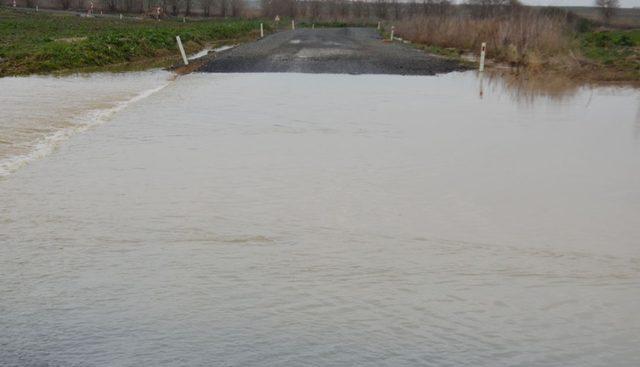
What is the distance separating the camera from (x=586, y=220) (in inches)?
221

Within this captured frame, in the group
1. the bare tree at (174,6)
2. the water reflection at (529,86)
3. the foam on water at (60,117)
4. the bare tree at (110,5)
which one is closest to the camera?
the foam on water at (60,117)

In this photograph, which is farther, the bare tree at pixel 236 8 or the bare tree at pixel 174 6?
the bare tree at pixel 236 8

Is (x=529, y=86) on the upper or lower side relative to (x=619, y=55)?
lower

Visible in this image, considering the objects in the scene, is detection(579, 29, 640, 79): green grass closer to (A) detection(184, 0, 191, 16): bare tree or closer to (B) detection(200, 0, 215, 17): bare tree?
(B) detection(200, 0, 215, 17): bare tree

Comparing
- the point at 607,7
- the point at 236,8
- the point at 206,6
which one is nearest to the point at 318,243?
the point at 607,7

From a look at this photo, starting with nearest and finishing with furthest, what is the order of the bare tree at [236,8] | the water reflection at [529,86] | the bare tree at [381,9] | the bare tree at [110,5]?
the water reflection at [529,86], the bare tree at [110,5], the bare tree at [236,8], the bare tree at [381,9]

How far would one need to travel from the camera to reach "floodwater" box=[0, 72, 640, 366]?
3.59 m

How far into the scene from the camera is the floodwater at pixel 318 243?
11.8 feet

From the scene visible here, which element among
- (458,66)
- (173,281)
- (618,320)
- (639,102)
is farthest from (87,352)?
(458,66)

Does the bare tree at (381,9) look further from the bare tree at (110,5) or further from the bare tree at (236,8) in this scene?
the bare tree at (110,5)

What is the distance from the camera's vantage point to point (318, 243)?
5.07 meters

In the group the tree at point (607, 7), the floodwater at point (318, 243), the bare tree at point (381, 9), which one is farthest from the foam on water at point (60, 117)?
the bare tree at point (381, 9)

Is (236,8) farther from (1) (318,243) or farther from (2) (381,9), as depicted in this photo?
(1) (318,243)

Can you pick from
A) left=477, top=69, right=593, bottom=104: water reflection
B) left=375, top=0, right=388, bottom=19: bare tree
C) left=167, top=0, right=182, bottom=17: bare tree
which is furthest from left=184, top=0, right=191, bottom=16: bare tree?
left=477, top=69, right=593, bottom=104: water reflection
